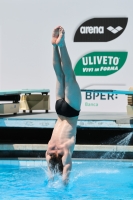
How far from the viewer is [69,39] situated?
39.3 feet

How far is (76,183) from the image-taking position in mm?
7570

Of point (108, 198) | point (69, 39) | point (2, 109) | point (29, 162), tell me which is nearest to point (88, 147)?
point (29, 162)

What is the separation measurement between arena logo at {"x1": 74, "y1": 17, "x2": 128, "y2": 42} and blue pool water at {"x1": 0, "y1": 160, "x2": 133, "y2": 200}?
11.9ft

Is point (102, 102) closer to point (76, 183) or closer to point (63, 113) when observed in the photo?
point (76, 183)

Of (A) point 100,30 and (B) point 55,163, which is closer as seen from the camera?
(B) point 55,163

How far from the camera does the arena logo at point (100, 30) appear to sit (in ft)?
39.1

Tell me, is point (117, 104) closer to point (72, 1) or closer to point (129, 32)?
point (129, 32)

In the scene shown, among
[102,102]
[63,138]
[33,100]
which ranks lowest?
[102,102]

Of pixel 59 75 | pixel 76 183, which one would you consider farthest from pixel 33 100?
pixel 59 75

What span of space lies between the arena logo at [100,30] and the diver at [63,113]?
18.1ft

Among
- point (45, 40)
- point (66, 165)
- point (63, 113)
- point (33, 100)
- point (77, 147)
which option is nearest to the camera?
point (66, 165)

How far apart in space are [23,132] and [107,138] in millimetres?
1696

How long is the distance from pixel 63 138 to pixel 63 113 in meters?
0.31

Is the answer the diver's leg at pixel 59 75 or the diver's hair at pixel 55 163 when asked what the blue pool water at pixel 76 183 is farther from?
the diver's leg at pixel 59 75
